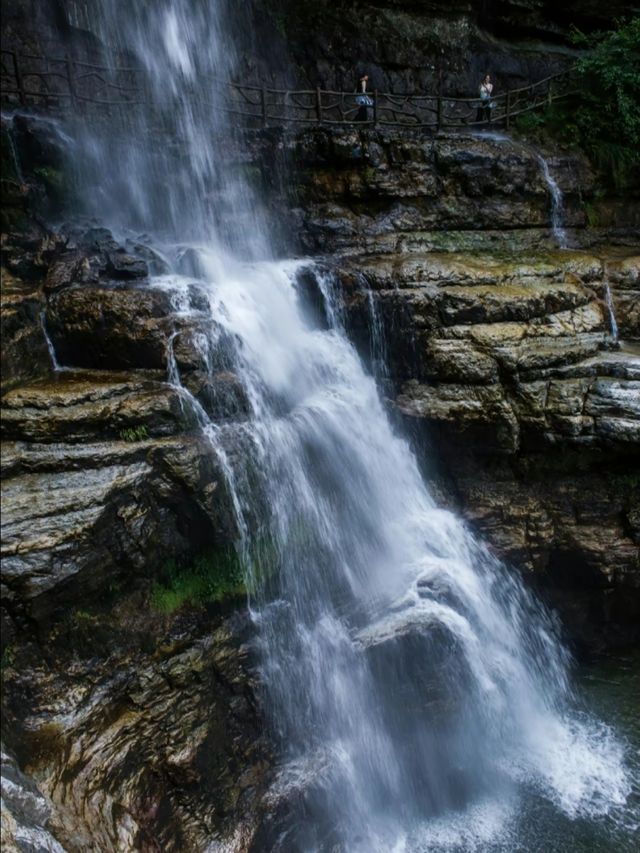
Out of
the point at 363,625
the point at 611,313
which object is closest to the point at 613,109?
the point at 611,313

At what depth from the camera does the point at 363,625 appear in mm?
8344

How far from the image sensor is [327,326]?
10.8m

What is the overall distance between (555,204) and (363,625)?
10645 mm

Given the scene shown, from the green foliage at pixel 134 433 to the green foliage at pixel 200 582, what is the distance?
1.67 metres

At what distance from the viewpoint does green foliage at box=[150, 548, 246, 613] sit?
736 cm

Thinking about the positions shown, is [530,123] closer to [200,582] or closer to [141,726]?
[200,582]

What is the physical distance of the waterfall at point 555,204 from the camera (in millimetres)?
13375

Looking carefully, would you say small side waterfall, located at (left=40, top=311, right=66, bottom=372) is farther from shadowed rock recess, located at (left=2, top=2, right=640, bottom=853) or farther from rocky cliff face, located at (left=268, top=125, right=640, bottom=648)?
rocky cliff face, located at (left=268, top=125, right=640, bottom=648)

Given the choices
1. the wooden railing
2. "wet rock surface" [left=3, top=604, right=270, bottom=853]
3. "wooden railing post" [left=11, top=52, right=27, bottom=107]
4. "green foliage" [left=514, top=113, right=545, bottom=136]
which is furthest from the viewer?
"green foliage" [left=514, top=113, right=545, bottom=136]

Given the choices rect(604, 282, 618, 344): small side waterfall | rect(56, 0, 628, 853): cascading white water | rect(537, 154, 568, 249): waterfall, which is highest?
rect(537, 154, 568, 249): waterfall

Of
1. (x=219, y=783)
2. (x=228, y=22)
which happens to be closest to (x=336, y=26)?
(x=228, y=22)

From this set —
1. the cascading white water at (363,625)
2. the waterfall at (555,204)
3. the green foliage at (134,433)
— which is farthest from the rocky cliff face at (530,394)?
the green foliage at (134,433)

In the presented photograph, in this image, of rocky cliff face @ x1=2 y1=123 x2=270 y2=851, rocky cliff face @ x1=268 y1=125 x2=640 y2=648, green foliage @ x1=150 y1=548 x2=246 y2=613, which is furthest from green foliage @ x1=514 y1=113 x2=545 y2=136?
green foliage @ x1=150 y1=548 x2=246 y2=613

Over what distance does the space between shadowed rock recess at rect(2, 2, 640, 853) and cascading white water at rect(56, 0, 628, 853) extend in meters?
0.41
